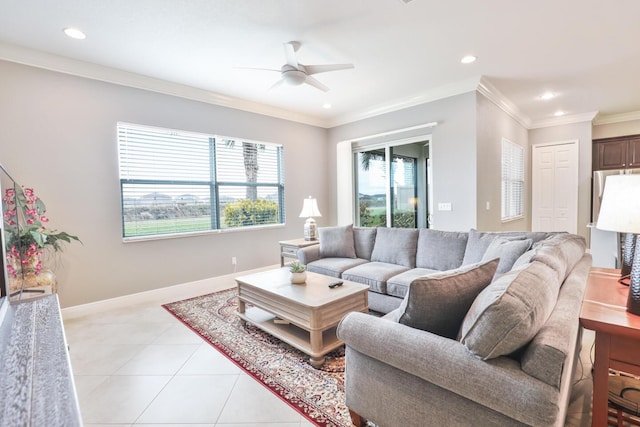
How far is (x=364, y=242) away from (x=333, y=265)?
61cm

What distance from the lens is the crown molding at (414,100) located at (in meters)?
3.88


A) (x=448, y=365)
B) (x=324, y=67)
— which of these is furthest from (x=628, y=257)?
(x=324, y=67)

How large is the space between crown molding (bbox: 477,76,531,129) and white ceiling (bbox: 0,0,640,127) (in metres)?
0.05

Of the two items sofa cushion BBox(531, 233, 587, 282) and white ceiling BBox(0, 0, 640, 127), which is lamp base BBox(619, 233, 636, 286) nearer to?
sofa cushion BBox(531, 233, 587, 282)

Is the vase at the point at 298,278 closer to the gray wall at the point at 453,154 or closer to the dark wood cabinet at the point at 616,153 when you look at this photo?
the gray wall at the point at 453,154

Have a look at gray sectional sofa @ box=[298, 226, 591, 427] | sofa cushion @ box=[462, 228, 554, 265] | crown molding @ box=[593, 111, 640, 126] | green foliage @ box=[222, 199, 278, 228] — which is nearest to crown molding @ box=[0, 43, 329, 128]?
green foliage @ box=[222, 199, 278, 228]

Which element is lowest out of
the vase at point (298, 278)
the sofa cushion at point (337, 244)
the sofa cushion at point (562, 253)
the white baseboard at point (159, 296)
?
the white baseboard at point (159, 296)

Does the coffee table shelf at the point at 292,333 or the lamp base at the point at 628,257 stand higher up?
the lamp base at the point at 628,257

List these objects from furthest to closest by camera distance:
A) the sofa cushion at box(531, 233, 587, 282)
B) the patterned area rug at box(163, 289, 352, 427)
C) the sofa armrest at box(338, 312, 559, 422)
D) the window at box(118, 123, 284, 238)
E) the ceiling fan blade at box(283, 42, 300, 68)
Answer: the window at box(118, 123, 284, 238) < the ceiling fan blade at box(283, 42, 300, 68) < the patterned area rug at box(163, 289, 352, 427) < the sofa cushion at box(531, 233, 587, 282) < the sofa armrest at box(338, 312, 559, 422)

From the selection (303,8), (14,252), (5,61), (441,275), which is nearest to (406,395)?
(441,275)

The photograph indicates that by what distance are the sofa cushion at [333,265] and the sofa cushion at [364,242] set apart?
0.39 feet

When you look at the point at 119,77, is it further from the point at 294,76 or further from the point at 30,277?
the point at 30,277

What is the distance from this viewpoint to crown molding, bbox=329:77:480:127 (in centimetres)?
388

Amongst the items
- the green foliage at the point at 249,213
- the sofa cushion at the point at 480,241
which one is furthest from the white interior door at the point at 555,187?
the green foliage at the point at 249,213
